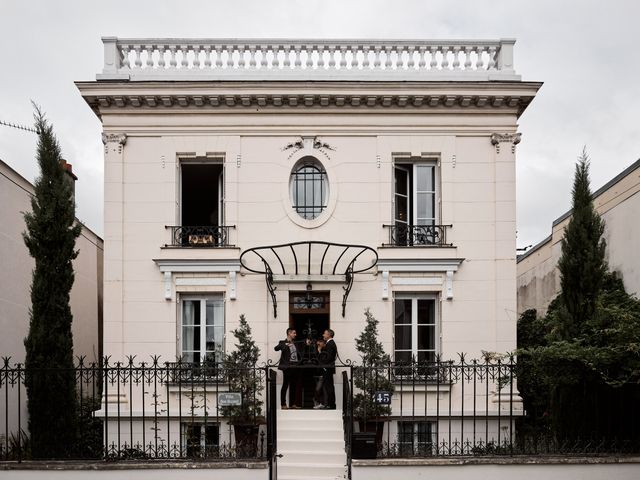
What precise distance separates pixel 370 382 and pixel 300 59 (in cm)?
678

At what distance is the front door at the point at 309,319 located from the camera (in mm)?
16719

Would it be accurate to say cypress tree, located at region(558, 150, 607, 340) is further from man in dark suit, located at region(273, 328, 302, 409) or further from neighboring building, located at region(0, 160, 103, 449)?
neighboring building, located at region(0, 160, 103, 449)

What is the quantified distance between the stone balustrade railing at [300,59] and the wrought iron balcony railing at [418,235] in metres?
3.07

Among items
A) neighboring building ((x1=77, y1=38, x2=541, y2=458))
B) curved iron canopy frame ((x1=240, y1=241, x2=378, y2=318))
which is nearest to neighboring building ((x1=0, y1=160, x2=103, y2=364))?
neighboring building ((x1=77, y1=38, x2=541, y2=458))

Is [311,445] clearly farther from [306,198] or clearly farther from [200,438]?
[306,198]

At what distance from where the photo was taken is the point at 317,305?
1689 cm

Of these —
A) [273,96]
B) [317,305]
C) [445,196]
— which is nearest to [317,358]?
[317,305]

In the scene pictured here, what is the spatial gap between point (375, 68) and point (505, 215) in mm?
4044

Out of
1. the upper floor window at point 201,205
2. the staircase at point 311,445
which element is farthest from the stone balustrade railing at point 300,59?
the staircase at point 311,445

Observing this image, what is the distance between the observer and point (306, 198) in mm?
17188

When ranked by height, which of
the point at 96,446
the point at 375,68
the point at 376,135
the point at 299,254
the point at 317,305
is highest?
the point at 375,68

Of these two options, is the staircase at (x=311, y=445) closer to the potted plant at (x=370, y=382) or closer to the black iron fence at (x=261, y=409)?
the black iron fence at (x=261, y=409)

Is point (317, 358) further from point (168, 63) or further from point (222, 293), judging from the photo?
point (168, 63)

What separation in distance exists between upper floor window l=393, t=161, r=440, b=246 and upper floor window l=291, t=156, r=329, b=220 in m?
1.55
